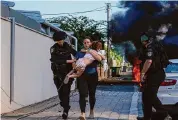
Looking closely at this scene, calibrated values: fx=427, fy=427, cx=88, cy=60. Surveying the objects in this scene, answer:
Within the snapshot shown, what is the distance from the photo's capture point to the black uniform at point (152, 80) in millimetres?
7668

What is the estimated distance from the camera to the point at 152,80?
7.72 metres

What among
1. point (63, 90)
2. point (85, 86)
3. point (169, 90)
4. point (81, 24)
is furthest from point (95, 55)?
point (81, 24)

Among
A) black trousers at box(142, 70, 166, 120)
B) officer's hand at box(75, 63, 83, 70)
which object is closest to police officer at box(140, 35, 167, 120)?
black trousers at box(142, 70, 166, 120)

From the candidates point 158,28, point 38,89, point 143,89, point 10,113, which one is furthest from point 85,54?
point 158,28

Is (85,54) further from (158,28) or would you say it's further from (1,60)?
(158,28)

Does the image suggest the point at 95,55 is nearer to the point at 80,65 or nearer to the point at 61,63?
the point at 80,65

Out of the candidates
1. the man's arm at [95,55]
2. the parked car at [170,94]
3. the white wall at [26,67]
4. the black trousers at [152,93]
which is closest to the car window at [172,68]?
the parked car at [170,94]

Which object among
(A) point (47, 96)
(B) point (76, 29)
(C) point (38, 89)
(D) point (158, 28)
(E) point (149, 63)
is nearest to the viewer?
(E) point (149, 63)

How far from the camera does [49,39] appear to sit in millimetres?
14688

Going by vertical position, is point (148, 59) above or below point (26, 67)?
above

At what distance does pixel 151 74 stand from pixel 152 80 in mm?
126

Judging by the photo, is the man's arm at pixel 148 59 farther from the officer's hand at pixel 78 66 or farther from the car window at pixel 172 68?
the officer's hand at pixel 78 66

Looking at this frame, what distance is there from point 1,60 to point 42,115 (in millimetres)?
1534

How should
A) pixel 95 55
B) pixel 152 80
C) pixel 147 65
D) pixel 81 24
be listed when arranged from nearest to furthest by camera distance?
1. pixel 147 65
2. pixel 152 80
3. pixel 95 55
4. pixel 81 24
